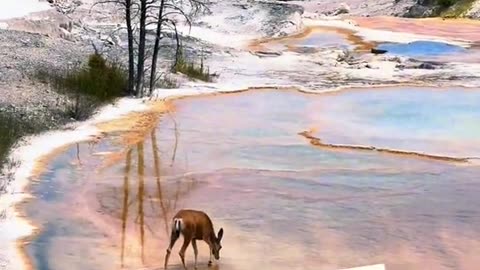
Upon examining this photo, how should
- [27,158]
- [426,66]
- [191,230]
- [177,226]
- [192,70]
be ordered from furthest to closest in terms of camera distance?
[426,66], [192,70], [27,158], [191,230], [177,226]

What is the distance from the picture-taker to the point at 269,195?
8.89 m

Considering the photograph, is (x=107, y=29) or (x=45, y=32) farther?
(x=107, y=29)

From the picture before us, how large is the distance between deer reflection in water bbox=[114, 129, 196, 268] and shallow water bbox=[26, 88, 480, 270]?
0.02m

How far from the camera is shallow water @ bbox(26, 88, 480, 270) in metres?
7.19

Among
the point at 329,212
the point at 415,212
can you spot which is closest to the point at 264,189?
the point at 329,212

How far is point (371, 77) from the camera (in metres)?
18.5

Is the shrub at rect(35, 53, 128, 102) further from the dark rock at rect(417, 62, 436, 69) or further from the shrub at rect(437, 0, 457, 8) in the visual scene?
the shrub at rect(437, 0, 457, 8)

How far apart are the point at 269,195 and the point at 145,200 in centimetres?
122

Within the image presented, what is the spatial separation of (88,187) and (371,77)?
415 inches

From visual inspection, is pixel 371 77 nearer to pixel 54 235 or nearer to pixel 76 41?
pixel 76 41

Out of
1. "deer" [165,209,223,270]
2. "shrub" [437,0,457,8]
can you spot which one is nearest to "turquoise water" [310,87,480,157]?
"deer" [165,209,223,270]

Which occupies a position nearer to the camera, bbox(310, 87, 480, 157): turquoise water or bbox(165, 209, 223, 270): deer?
bbox(165, 209, 223, 270): deer

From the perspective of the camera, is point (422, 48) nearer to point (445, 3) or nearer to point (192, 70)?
point (192, 70)

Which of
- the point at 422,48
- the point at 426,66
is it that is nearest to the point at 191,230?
the point at 426,66
